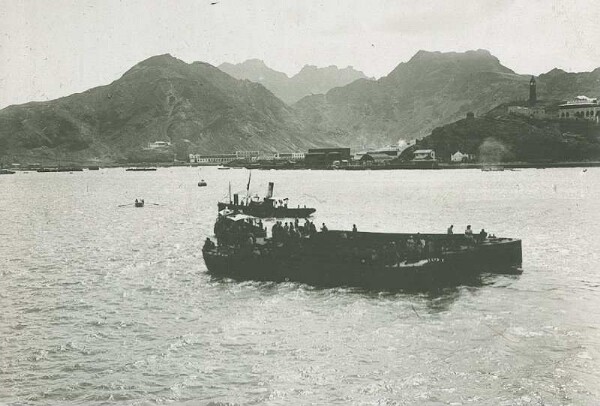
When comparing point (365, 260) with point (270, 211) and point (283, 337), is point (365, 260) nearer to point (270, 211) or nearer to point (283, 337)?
point (283, 337)

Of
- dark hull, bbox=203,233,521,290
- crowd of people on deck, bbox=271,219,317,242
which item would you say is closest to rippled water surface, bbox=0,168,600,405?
dark hull, bbox=203,233,521,290

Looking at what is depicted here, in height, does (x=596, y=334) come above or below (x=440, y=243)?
below

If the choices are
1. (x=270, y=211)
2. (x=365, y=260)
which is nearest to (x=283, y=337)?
(x=365, y=260)

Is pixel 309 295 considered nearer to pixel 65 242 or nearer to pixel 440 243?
pixel 440 243

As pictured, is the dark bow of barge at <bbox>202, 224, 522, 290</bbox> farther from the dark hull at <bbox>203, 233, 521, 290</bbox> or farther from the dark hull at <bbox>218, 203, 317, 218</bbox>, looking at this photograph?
the dark hull at <bbox>218, 203, 317, 218</bbox>

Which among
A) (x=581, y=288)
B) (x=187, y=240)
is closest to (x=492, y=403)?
(x=581, y=288)

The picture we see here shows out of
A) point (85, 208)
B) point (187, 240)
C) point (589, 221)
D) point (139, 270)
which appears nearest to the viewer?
point (139, 270)

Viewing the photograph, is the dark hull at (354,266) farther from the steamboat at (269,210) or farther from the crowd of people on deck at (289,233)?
the steamboat at (269,210)
